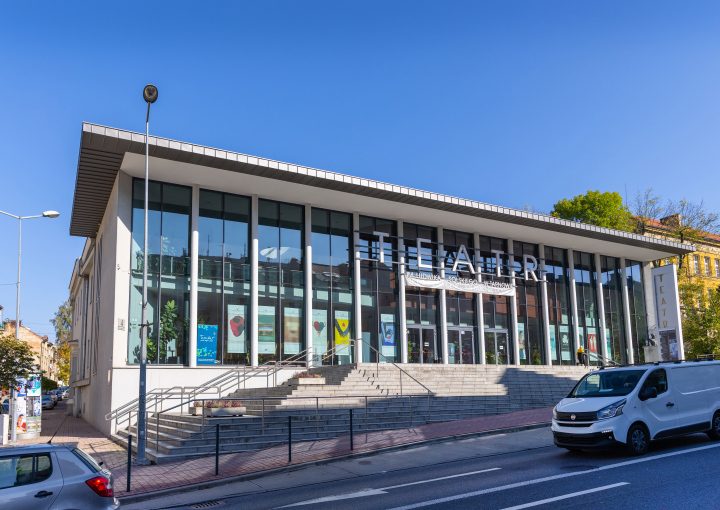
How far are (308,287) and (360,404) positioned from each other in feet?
27.2

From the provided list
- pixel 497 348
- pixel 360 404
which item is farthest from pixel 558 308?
pixel 360 404

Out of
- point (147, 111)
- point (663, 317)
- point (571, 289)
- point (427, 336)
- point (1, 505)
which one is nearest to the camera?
point (1, 505)

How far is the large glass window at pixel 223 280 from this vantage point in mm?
23797

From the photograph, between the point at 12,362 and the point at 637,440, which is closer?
the point at 637,440

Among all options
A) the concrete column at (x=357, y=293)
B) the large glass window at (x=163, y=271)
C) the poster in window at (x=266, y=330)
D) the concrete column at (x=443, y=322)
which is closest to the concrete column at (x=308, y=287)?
the poster in window at (x=266, y=330)

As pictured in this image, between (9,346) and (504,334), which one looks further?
(504,334)

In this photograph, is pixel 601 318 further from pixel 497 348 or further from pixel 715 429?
pixel 715 429

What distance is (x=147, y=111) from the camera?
15938 millimetres

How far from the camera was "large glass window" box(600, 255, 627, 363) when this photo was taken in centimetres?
3784

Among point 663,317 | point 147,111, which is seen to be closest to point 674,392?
point 147,111

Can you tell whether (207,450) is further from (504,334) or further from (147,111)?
(504,334)

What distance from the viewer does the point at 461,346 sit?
31.3 m

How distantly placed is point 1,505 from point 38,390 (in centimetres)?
1972

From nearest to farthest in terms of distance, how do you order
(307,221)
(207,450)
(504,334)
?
(207,450), (307,221), (504,334)
